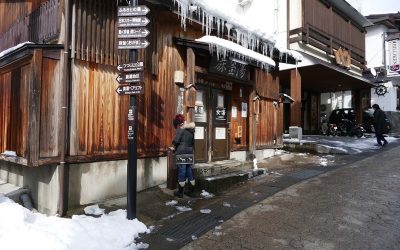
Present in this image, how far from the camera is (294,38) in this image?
16.7 m

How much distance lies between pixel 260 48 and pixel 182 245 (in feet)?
28.0

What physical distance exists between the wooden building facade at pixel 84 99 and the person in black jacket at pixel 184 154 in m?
0.91

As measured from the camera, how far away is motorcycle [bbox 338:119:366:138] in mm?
20531

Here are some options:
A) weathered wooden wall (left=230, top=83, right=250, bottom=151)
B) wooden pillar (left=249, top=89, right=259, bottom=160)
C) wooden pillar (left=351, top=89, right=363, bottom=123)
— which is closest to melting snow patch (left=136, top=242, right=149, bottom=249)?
weathered wooden wall (left=230, top=83, right=250, bottom=151)

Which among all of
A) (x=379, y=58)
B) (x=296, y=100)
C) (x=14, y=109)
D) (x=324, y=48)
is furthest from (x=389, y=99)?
(x=14, y=109)

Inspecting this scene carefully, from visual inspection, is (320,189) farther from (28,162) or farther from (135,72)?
(28,162)

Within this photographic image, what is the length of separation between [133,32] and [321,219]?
490 cm

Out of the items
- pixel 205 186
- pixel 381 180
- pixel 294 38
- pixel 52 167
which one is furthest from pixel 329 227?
pixel 294 38

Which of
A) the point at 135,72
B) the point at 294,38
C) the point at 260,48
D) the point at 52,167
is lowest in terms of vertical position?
the point at 52,167

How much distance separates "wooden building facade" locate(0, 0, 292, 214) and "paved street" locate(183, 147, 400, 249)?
297 centimetres

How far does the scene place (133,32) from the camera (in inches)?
232

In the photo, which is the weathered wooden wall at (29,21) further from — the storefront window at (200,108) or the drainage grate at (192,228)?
the drainage grate at (192,228)

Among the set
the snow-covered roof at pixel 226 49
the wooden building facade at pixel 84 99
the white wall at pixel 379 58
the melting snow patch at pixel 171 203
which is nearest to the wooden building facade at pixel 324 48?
the white wall at pixel 379 58

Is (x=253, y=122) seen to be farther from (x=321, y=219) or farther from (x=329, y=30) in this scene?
(x=329, y=30)
